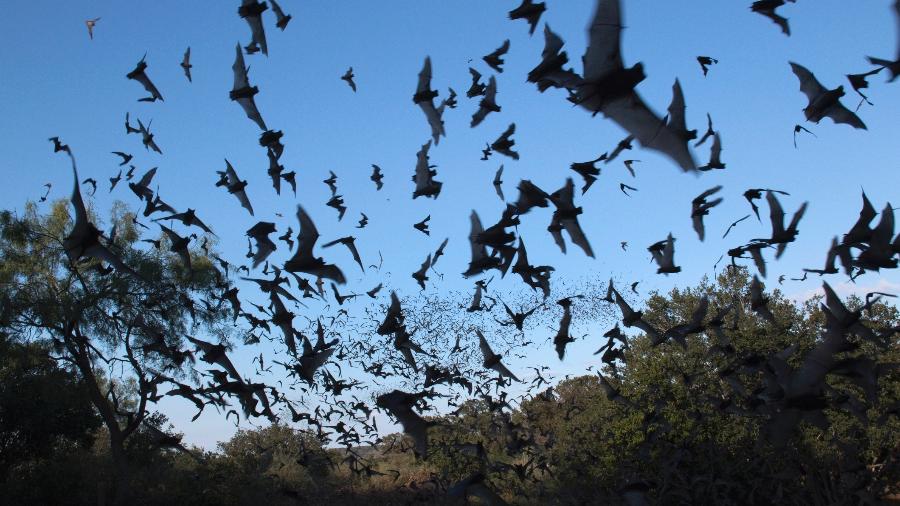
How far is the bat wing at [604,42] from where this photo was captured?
430 cm

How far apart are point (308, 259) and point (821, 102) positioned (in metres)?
5.86

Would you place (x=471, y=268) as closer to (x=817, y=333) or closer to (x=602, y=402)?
(x=602, y=402)

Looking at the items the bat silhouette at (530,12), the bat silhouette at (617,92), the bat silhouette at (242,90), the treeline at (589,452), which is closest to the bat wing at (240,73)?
the bat silhouette at (242,90)

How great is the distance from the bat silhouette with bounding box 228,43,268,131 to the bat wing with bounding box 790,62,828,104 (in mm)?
6345

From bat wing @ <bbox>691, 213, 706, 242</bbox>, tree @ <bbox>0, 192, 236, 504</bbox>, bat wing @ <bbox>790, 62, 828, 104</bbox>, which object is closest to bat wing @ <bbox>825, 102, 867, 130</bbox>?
bat wing @ <bbox>790, 62, 828, 104</bbox>

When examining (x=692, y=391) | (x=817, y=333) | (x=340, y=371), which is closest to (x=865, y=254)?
(x=340, y=371)

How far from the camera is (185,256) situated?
9.84 meters

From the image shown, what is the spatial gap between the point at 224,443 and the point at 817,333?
46479 mm

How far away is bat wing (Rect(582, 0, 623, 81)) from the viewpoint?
4.30m

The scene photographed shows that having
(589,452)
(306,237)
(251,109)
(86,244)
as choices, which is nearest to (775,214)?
(306,237)

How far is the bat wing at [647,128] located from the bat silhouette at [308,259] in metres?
3.63

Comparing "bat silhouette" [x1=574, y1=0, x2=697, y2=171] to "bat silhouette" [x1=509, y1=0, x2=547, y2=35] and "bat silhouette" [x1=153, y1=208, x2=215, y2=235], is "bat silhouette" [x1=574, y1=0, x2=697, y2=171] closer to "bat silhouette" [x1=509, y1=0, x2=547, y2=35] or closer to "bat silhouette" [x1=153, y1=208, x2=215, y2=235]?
"bat silhouette" [x1=509, y1=0, x2=547, y2=35]

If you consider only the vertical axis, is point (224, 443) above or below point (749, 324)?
above

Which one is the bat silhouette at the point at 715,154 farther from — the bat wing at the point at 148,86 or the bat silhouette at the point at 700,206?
the bat wing at the point at 148,86
